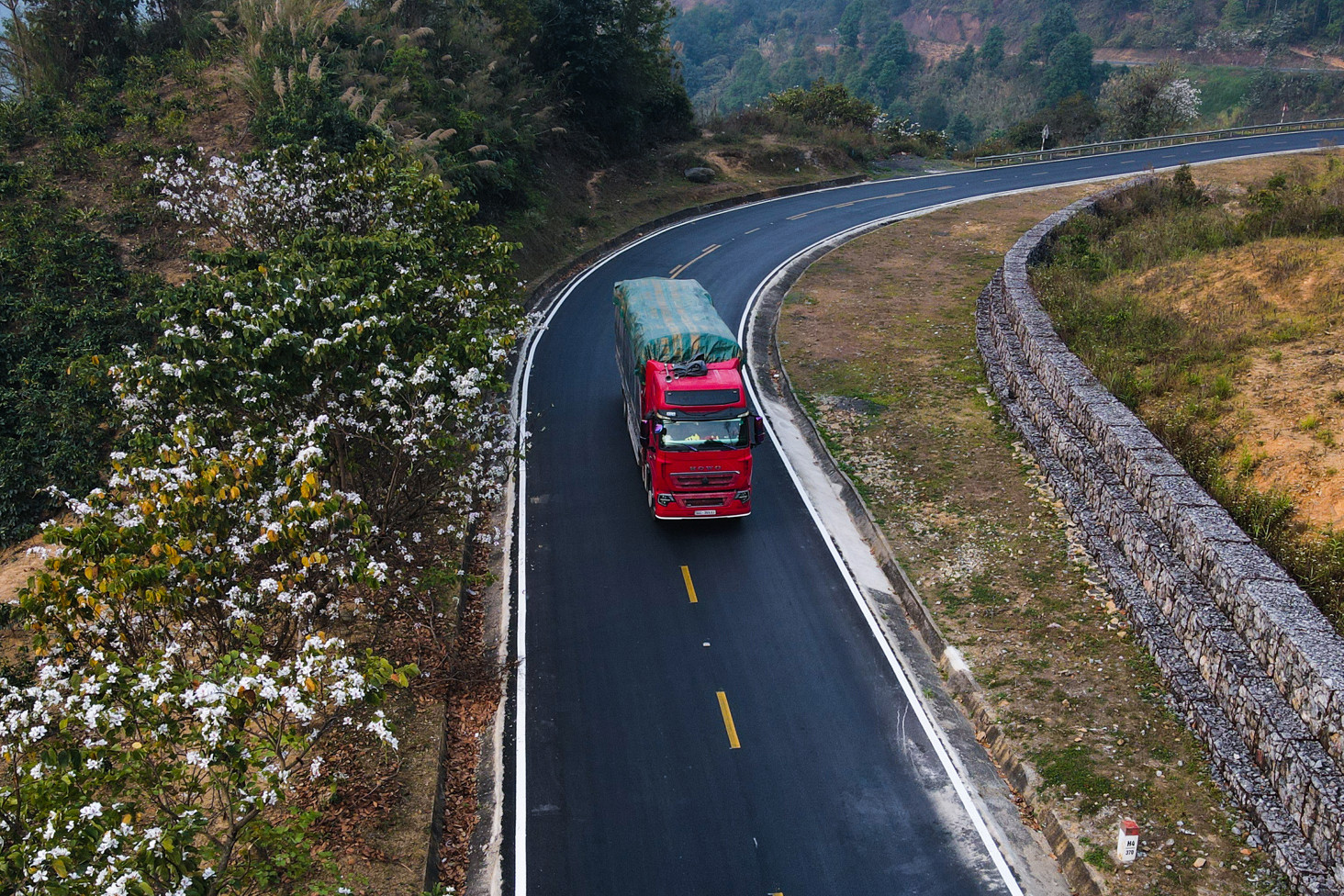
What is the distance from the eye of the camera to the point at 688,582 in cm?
1828

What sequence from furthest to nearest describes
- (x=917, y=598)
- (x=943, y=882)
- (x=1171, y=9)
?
(x=1171, y=9) → (x=917, y=598) → (x=943, y=882)

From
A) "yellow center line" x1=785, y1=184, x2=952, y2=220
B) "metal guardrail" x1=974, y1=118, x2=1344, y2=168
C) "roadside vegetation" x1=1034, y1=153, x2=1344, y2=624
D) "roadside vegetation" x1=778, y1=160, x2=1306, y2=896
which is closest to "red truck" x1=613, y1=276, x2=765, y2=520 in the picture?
"roadside vegetation" x1=778, y1=160, x2=1306, y2=896

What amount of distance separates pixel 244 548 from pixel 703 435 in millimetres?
9814

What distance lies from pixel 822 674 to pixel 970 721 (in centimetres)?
254

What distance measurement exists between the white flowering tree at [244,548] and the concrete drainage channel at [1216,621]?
36.3 feet

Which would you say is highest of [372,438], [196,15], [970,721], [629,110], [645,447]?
[196,15]

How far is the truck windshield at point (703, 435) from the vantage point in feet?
62.3

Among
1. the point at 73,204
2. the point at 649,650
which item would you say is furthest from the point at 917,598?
the point at 73,204

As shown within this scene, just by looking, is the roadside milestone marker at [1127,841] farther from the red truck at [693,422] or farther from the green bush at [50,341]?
the green bush at [50,341]

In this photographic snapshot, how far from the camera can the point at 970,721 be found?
14.9 meters

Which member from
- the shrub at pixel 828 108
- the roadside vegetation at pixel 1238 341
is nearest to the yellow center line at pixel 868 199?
the shrub at pixel 828 108

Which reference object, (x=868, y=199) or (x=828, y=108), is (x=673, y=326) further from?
(x=828, y=108)

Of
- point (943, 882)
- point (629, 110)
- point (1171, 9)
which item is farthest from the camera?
point (1171, 9)

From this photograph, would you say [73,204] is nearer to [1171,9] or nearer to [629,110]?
[629,110]
